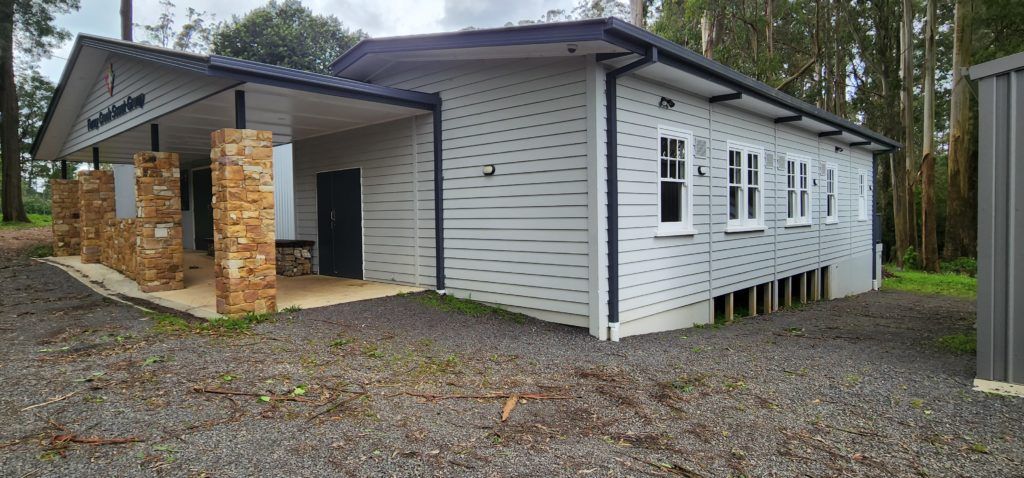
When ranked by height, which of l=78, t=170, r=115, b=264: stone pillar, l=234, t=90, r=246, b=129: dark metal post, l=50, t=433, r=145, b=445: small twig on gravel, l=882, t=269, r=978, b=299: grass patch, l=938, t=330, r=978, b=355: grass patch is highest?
l=234, t=90, r=246, b=129: dark metal post

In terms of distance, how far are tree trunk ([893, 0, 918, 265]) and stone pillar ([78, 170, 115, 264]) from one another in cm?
1866

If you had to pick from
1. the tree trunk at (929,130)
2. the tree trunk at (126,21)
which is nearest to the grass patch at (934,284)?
the tree trunk at (929,130)

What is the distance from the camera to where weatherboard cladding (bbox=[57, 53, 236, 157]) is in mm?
6332

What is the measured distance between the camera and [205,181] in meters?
14.6

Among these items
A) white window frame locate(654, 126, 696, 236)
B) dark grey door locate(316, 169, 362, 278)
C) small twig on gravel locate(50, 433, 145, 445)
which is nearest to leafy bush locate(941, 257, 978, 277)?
white window frame locate(654, 126, 696, 236)

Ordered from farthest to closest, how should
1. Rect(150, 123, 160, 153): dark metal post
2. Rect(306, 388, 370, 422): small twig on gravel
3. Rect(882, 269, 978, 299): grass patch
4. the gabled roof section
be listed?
Rect(882, 269, 978, 299): grass patch, Rect(150, 123, 160, 153): dark metal post, the gabled roof section, Rect(306, 388, 370, 422): small twig on gravel

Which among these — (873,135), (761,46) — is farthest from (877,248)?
(761,46)

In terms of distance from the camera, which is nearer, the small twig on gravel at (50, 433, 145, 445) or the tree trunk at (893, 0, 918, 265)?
the small twig on gravel at (50, 433, 145, 445)

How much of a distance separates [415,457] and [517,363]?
197 cm

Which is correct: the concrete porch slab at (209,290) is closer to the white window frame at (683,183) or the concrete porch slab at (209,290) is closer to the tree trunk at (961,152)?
the white window frame at (683,183)

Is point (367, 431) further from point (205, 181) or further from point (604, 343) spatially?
point (205, 181)

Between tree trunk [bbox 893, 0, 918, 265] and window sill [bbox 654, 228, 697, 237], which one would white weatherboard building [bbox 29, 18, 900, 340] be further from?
tree trunk [bbox 893, 0, 918, 265]

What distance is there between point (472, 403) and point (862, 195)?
1313cm

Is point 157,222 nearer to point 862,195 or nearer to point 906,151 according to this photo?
point 862,195
